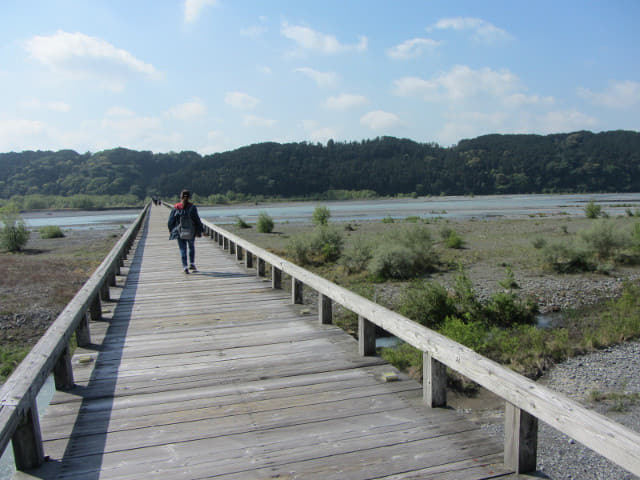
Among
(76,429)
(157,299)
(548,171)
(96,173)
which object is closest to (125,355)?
(76,429)

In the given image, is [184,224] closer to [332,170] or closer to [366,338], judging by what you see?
[366,338]

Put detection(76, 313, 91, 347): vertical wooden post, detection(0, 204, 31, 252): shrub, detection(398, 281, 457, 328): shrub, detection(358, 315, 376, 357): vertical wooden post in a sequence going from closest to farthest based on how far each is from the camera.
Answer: detection(358, 315, 376, 357): vertical wooden post < detection(76, 313, 91, 347): vertical wooden post < detection(398, 281, 457, 328): shrub < detection(0, 204, 31, 252): shrub

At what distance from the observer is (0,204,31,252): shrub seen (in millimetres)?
25641

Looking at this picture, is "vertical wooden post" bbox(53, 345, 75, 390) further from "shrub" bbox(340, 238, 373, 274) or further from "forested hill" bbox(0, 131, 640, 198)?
"forested hill" bbox(0, 131, 640, 198)

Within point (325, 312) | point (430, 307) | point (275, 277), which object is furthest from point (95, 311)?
point (430, 307)

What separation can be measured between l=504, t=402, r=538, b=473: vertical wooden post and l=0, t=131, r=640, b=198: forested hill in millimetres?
135184

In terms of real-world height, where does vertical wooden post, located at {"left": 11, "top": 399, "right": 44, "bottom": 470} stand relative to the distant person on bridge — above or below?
below

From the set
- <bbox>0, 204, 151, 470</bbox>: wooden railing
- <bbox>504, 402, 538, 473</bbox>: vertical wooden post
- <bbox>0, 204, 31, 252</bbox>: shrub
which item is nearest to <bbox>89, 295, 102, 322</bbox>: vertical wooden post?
<bbox>0, 204, 151, 470</bbox>: wooden railing

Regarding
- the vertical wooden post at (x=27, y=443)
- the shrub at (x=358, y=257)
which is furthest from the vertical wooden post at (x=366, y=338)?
the shrub at (x=358, y=257)

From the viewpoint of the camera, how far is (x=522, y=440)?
8.32ft

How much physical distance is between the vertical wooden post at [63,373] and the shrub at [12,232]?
26.2m

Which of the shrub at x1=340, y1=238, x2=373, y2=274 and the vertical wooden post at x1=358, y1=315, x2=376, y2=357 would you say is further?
the shrub at x1=340, y1=238, x2=373, y2=274

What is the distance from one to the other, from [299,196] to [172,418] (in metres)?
141

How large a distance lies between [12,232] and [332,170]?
139 metres
